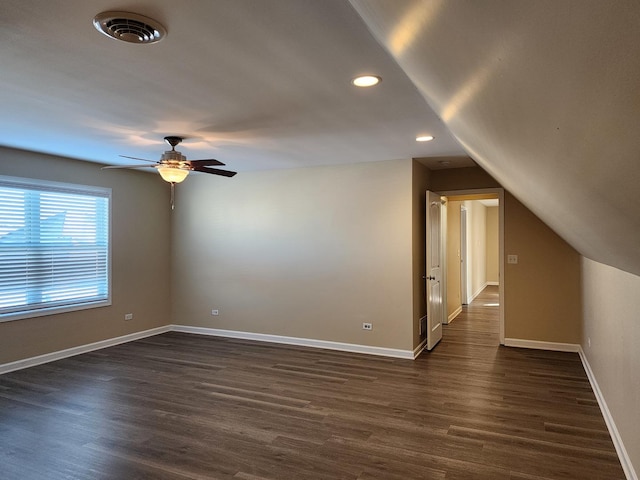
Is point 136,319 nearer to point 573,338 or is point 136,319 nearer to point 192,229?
point 192,229

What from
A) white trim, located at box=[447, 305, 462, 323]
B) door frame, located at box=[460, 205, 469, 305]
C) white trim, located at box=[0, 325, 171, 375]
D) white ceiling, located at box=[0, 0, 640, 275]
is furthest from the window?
door frame, located at box=[460, 205, 469, 305]

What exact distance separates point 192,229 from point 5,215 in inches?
97.8

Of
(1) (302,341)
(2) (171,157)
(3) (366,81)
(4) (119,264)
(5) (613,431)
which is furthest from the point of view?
(4) (119,264)

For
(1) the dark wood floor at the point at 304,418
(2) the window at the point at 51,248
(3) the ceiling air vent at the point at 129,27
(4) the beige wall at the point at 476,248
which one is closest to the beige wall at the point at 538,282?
(1) the dark wood floor at the point at 304,418

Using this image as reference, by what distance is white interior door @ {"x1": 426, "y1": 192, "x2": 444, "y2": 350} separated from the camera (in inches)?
213

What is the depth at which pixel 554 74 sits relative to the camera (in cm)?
68

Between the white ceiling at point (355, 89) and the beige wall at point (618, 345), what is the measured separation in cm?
39

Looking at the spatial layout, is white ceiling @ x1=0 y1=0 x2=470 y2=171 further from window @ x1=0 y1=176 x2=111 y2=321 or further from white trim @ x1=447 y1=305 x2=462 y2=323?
white trim @ x1=447 y1=305 x2=462 y2=323

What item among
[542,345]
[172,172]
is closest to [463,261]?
[542,345]

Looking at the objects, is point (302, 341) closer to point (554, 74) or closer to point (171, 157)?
point (171, 157)

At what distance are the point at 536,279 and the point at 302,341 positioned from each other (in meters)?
3.20

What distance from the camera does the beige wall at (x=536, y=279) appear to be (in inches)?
214

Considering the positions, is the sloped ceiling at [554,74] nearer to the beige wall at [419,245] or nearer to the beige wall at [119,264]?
the beige wall at [419,245]

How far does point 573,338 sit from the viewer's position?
17.8ft
